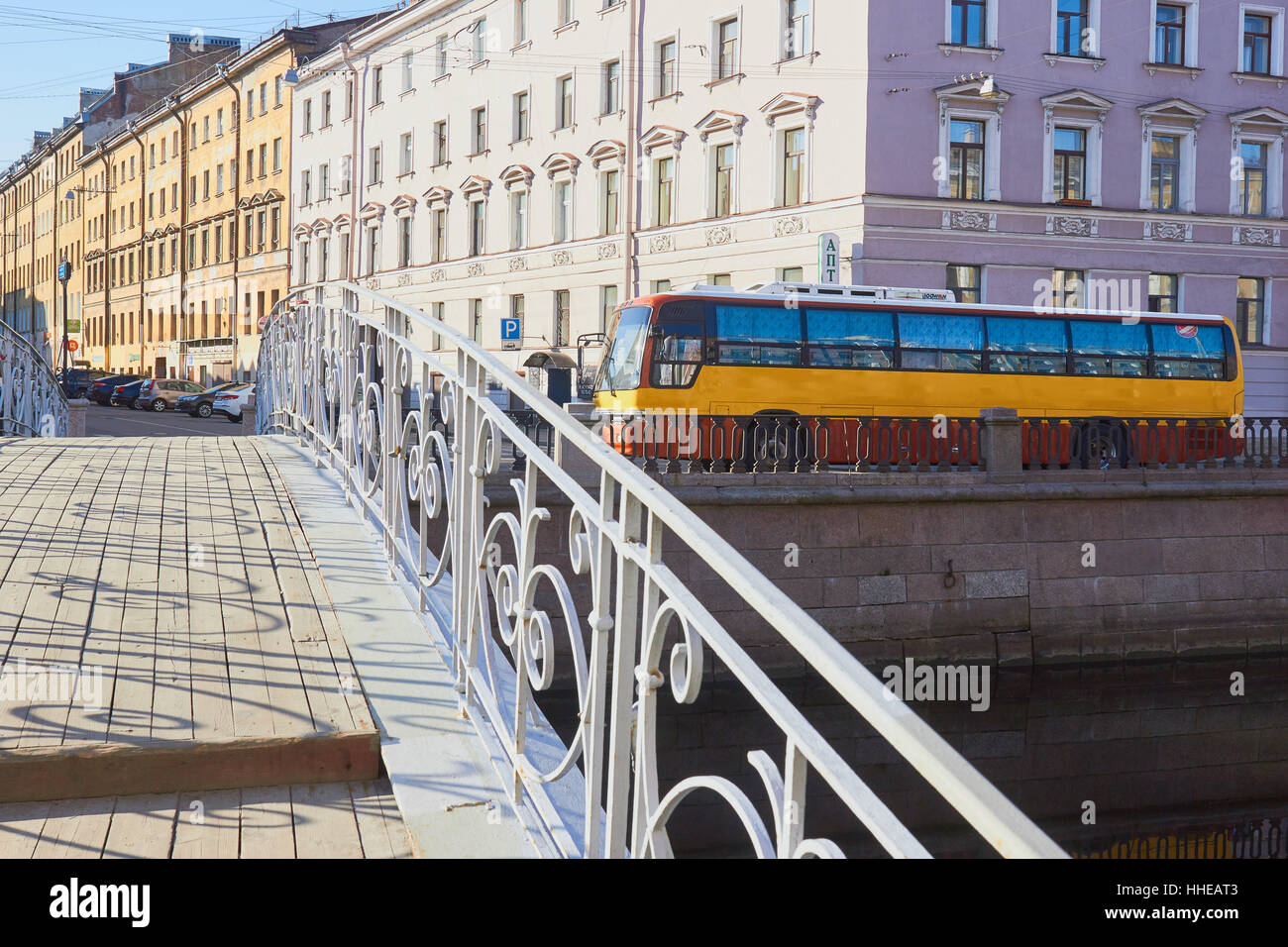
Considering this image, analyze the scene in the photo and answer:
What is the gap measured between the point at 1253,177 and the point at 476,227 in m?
20.7

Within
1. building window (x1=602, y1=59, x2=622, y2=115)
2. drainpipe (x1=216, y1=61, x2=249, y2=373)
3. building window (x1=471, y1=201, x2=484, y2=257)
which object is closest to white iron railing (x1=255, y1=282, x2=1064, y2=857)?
building window (x1=602, y1=59, x2=622, y2=115)

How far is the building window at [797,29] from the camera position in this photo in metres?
26.8

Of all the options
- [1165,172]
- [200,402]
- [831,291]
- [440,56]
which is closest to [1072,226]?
[1165,172]

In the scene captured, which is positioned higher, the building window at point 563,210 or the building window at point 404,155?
the building window at point 404,155

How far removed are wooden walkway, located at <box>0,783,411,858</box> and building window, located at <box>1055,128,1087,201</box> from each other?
2668 cm

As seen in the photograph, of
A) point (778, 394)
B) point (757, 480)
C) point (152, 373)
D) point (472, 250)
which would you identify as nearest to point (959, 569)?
point (757, 480)

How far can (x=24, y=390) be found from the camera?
45.8 ft

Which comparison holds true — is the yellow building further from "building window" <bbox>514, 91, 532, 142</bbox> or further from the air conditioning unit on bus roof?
the air conditioning unit on bus roof

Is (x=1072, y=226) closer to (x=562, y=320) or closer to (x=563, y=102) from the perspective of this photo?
(x=562, y=320)

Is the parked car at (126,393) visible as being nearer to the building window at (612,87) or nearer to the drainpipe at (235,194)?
the drainpipe at (235,194)

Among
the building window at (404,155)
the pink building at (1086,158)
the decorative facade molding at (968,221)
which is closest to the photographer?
the pink building at (1086,158)

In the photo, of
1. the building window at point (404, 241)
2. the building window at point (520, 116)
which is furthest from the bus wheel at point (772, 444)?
the building window at point (404, 241)

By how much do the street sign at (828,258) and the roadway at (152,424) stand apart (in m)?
15.5

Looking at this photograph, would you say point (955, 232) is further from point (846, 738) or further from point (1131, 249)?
point (846, 738)
